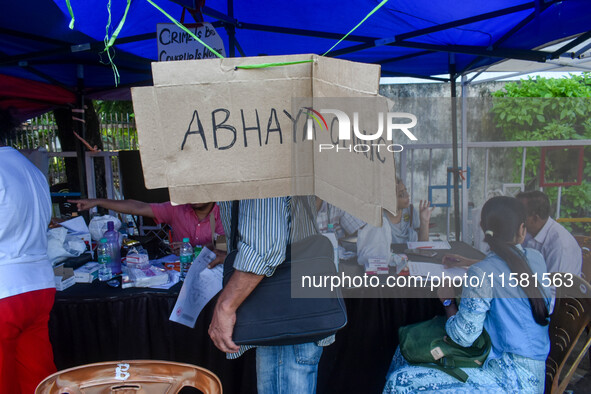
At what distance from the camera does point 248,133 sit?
1002mm

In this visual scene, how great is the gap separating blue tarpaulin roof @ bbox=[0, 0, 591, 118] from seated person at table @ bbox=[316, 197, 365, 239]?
1311 mm

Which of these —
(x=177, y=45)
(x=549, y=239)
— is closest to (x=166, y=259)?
(x=177, y=45)

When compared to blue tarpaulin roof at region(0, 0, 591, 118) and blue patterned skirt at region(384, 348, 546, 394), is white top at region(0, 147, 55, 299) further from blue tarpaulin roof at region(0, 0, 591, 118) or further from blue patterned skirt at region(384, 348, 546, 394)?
blue patterned skirt at region(384, 348, 546, 394)

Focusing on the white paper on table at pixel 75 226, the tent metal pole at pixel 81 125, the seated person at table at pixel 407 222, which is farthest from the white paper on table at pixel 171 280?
the tent metal pole at pixel 81 125

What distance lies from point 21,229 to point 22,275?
0.20 m

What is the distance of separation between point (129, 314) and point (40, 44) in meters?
2.38

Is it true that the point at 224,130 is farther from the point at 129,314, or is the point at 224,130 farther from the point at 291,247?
the point at 129,314

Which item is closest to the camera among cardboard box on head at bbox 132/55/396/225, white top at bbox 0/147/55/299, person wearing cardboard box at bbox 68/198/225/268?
cardboard box on head at bbox 132/55/396/225

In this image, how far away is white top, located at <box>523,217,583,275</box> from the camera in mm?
2438

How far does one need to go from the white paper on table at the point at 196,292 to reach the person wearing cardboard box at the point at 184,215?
85cm

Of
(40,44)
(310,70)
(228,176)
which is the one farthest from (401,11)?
(40,44)

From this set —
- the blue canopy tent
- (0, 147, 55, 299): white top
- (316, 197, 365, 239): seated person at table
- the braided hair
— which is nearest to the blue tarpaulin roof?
the blue canopy tent

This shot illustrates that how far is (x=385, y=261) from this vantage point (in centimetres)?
249

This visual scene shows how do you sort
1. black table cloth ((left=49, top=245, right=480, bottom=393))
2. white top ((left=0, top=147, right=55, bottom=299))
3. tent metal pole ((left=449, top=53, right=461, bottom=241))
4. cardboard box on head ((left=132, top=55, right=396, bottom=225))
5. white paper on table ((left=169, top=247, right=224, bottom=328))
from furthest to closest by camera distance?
tent metal pole ((left=449, top=53, right=461, bottom=241))
black table cloth ((left=49, top=245, right=480, bottom=393))
white paper on table ((left=169, top=247, right=224, bottom=328))
white top ((left=0, top=147, right=55, bottom=299))
cardboard box on head ((left=132, top=55, right=396, bottom=225))
